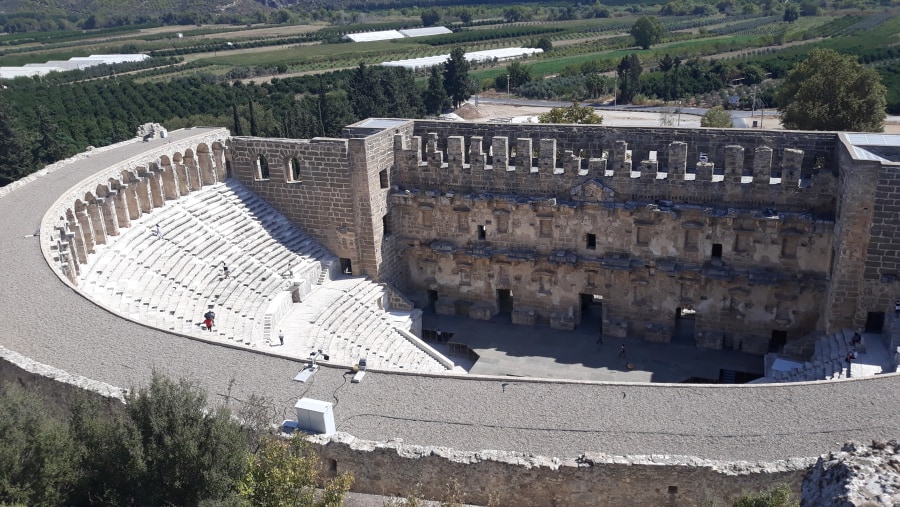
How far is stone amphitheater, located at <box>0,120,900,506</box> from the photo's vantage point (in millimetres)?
13656

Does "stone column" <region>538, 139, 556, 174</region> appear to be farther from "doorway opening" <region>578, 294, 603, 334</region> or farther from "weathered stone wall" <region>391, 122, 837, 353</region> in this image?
"doorway opening" <region>578, 294, 603, 334</region>

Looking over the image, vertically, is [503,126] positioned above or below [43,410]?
above

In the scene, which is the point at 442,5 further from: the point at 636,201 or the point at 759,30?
the point at 636,201

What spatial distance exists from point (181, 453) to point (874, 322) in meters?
18.3

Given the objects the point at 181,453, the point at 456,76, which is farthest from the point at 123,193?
the point at 456,76

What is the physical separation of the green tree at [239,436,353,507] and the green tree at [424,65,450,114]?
160 feet

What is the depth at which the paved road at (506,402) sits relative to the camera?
1401cm

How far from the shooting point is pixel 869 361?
1928cm

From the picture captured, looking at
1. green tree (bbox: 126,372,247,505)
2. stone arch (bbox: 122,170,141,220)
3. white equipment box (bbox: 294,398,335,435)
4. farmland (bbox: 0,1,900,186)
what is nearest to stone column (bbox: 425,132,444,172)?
stone arch (bbox: 122,170,141,220)

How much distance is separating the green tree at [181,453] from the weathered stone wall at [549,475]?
1965 millimetres

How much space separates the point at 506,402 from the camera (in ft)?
50.0

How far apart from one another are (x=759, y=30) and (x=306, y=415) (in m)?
114

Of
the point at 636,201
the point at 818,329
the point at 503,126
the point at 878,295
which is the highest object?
the point at 503,126

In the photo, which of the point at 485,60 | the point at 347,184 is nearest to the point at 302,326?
the point at 347,184
